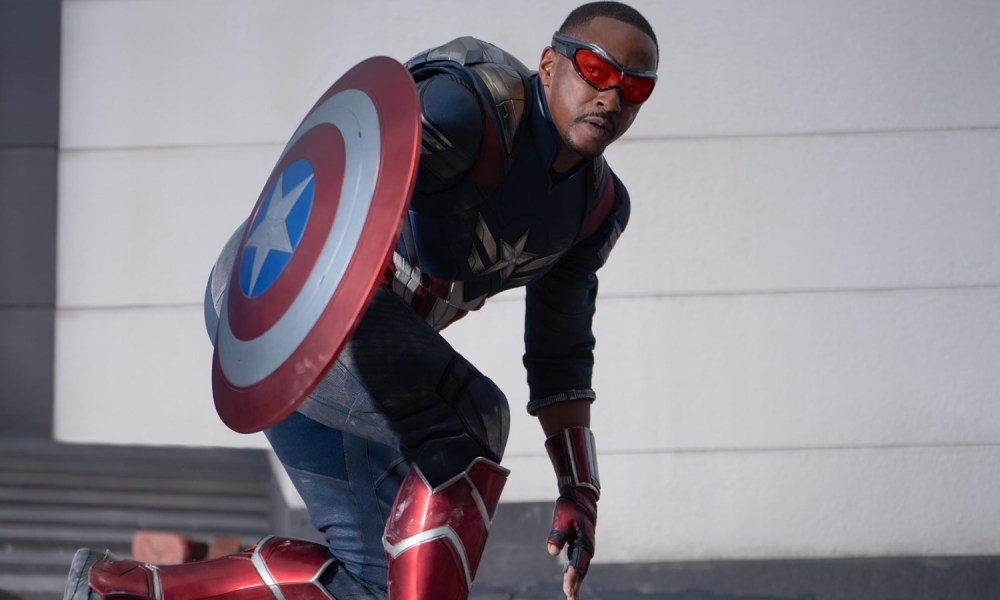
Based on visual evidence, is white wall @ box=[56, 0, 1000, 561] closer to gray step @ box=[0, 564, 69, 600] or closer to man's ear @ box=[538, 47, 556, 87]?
gray step @ box=[0, 564, 69, 600]

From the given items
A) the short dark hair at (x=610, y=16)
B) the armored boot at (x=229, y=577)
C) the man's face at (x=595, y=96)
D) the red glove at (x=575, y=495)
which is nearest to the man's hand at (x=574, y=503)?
the red glove at (x=575, y=495)

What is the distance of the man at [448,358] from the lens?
1187 millimetres

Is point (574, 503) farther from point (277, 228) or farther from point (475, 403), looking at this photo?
point (277, 228)

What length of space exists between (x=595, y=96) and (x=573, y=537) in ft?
2.04

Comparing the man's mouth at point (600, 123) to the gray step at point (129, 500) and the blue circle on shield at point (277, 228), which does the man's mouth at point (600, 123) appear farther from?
the gray step at point (129, 500)

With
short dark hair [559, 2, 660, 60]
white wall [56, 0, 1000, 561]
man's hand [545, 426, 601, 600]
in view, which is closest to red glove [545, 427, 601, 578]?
man's hand [545, 426, 601, 600]

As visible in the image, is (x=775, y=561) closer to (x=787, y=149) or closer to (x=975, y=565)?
(x=975, y=565)

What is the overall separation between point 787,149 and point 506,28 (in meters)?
0.82

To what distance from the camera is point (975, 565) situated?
2.74 metres

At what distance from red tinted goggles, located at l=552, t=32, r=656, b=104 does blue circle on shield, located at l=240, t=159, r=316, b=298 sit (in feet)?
1.20

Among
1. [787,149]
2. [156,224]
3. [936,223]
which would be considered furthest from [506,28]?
[936,223]

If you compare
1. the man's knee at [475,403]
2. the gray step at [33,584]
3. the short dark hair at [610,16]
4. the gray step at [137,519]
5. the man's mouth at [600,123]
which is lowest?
the gray step at [33,584]

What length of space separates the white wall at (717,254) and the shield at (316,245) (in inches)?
58.8

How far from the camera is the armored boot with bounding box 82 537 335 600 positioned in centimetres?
133
